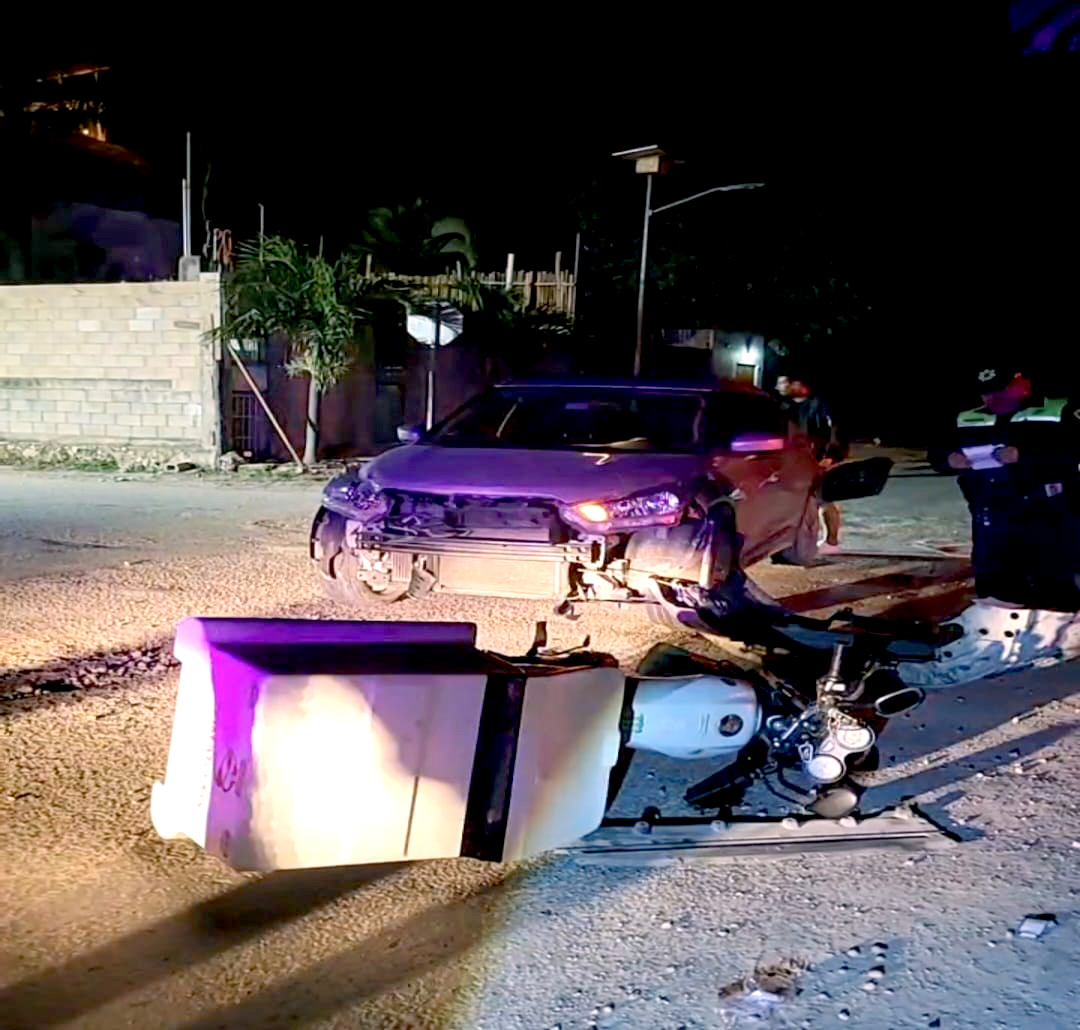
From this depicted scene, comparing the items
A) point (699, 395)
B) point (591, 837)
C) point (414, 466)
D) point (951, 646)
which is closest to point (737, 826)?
point (591, 837)

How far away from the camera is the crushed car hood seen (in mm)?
6379

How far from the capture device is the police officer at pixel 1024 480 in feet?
21.7

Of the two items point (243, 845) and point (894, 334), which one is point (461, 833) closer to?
point (243, 845)

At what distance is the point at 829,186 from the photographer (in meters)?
29.2

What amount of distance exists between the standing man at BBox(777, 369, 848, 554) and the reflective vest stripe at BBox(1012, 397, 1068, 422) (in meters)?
3.31

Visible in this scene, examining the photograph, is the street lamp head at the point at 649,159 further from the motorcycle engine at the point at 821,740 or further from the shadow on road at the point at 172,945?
the shadow on road at the point at 172,945

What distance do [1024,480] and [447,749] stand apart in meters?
4.26

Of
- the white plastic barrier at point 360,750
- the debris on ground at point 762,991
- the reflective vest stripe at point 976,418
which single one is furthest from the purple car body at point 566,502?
the debris on ground at point 762,991

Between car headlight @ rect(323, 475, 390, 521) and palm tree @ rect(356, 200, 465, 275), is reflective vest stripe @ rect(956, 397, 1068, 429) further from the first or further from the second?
palm tree @ rect(356, 200, 465, 275)

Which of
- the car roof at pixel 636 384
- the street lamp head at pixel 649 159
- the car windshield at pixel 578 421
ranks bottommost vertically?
the car windshield at pixel 578 421

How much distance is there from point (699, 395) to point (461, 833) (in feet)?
14.5

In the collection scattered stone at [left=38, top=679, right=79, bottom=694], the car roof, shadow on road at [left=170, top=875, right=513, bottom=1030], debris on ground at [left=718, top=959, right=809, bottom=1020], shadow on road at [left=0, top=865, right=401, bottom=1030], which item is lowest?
scattered stone at [left=38, top=679, right=79, bottom=694]

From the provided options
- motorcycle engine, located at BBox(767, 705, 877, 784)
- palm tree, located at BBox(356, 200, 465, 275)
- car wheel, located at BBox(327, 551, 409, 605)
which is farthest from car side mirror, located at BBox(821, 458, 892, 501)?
palm tree, located at BBox(356, 200, 465, 275)

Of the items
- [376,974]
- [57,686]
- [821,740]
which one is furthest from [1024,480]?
[57,686]
